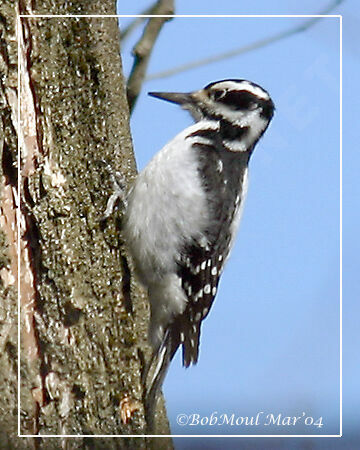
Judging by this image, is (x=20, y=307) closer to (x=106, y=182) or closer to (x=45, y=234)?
(x=45, y=234)

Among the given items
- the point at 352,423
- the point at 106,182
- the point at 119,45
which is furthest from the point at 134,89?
the point at 352,423

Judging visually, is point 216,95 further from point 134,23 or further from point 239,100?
point 134,23

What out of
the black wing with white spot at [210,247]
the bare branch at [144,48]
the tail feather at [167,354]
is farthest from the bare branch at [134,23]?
the tail feather at [167,354]

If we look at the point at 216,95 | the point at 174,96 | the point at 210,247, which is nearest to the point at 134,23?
the point at 174,96

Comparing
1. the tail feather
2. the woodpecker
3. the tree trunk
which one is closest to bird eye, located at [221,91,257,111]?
the woodpecker

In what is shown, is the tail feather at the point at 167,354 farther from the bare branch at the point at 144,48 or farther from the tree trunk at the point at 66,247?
the bare branch at the point at 144,48

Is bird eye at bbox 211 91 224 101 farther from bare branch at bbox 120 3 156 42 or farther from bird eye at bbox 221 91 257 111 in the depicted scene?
bare branch at bbox 120 3 156 42
